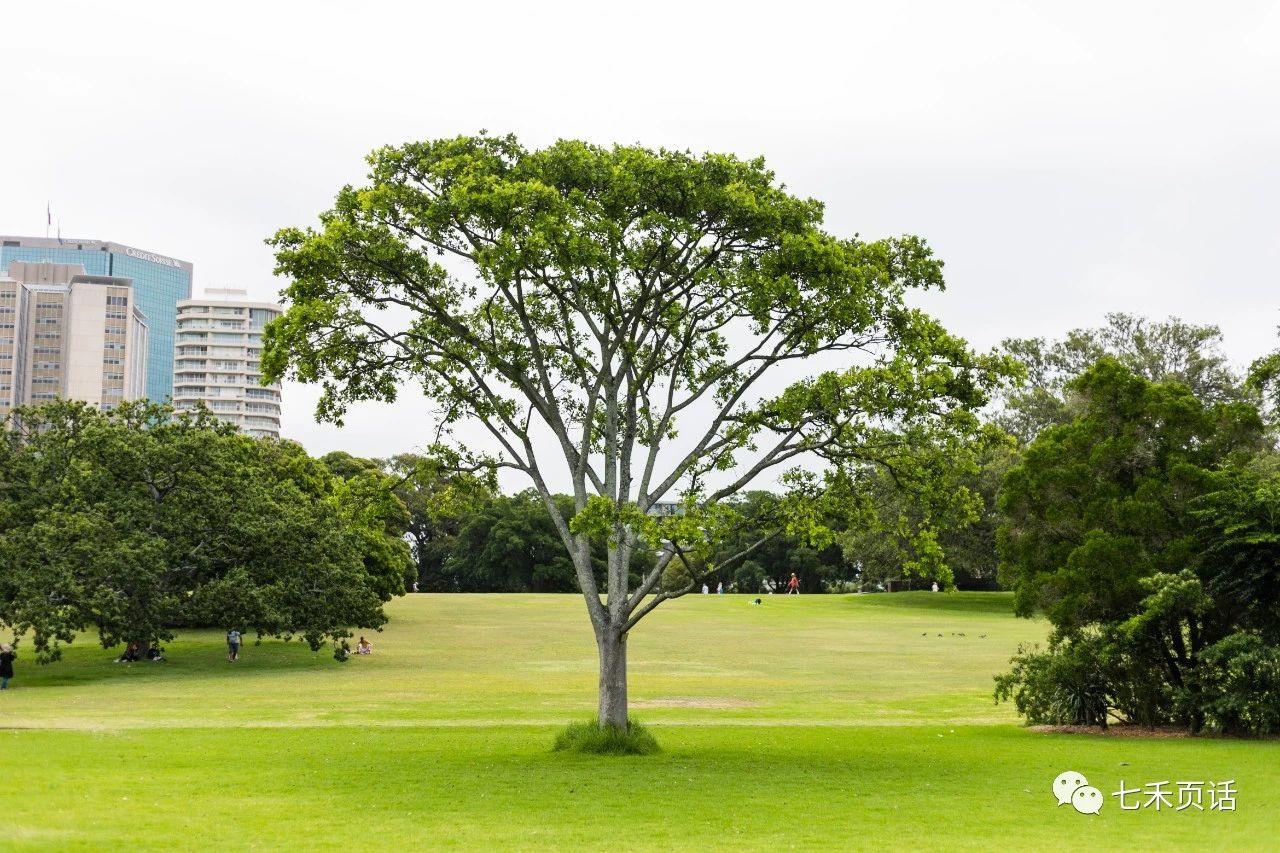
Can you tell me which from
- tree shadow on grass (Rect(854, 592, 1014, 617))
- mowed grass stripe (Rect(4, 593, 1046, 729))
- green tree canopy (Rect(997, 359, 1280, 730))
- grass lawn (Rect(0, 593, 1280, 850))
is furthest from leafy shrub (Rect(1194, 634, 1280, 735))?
tree shadow on grass (Rect(854, 592, 1014, 617))

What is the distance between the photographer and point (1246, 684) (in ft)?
84.2

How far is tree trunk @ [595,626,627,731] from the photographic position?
2317cm

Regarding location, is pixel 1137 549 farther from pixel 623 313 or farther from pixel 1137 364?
pixel 1137 364

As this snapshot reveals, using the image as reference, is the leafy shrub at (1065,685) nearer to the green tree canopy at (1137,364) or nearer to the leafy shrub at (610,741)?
the leafy shrub at (610,741)

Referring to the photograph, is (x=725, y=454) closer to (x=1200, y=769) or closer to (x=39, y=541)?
(x=1200, y=769)

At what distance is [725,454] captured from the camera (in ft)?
79.9

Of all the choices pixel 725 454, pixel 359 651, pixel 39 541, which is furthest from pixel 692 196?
pixel 359 651

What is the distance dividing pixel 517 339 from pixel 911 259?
7723mm

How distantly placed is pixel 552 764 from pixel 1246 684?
14141 mm

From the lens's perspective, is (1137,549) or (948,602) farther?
(948,602)

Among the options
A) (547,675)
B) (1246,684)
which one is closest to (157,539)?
(547,675)

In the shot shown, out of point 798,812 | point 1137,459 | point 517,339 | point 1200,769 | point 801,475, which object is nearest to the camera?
point 798,812

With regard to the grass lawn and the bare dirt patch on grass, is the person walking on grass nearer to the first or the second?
the grass lawn

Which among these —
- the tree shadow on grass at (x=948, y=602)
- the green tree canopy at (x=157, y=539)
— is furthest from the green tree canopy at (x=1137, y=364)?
the green tree canopy at (x=157, y=539)
